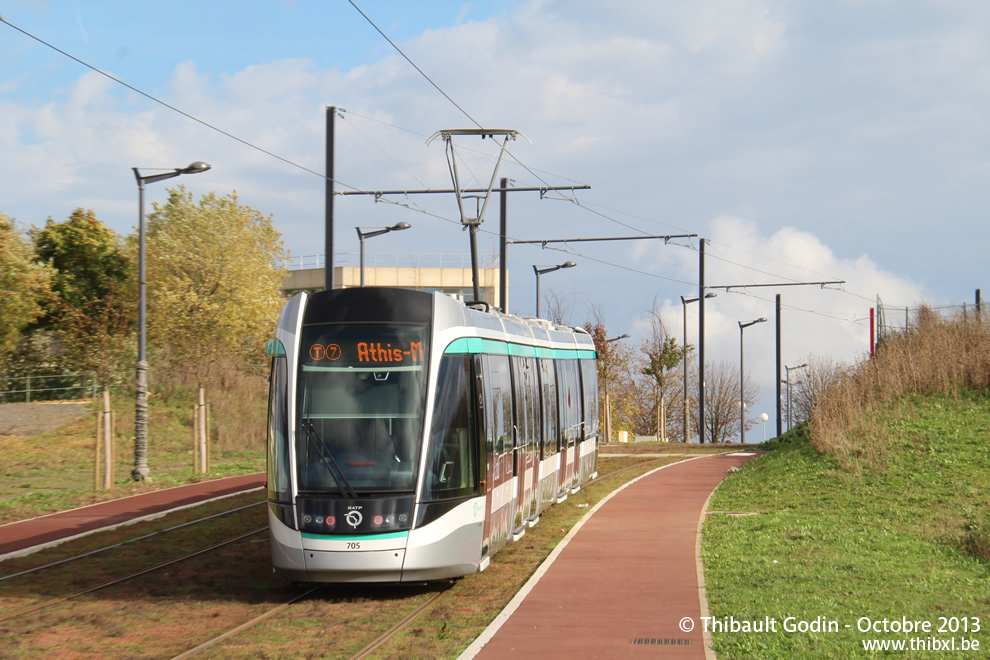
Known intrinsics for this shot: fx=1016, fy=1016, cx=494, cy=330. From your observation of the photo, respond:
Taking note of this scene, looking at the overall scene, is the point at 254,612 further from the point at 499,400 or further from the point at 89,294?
the point at 89,294

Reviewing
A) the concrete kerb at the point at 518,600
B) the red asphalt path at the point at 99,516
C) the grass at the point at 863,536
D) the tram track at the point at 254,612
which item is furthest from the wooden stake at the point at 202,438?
the grass at the point at 863,536

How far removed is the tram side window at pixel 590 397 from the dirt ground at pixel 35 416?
845 inches

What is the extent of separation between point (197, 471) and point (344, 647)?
1995 centimetres

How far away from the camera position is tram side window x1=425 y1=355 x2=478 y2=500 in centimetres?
1147

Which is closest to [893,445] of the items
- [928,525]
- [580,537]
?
[928,525]

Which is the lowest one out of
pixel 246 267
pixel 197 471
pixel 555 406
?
pixel 197 471

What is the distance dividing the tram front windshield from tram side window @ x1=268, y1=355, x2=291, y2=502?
0.17 meters

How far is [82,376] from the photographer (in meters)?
40.3

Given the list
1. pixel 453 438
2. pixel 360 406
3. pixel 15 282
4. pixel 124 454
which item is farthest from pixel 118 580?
pixel 15 282

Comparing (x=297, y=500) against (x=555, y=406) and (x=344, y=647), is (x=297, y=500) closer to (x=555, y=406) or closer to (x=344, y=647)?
(x=344, y=647)

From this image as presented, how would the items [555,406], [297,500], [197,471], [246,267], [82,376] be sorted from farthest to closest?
[246,267] < [82,376] < [197,471] < [555,406] < [297,500]

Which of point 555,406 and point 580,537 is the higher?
point 555,406

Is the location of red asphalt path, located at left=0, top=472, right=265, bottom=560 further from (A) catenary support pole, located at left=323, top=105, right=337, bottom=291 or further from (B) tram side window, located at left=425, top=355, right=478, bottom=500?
(B) tram side window, located at left=425, top=355, right=478, bottom=500

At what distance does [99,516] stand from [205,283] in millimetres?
26086
